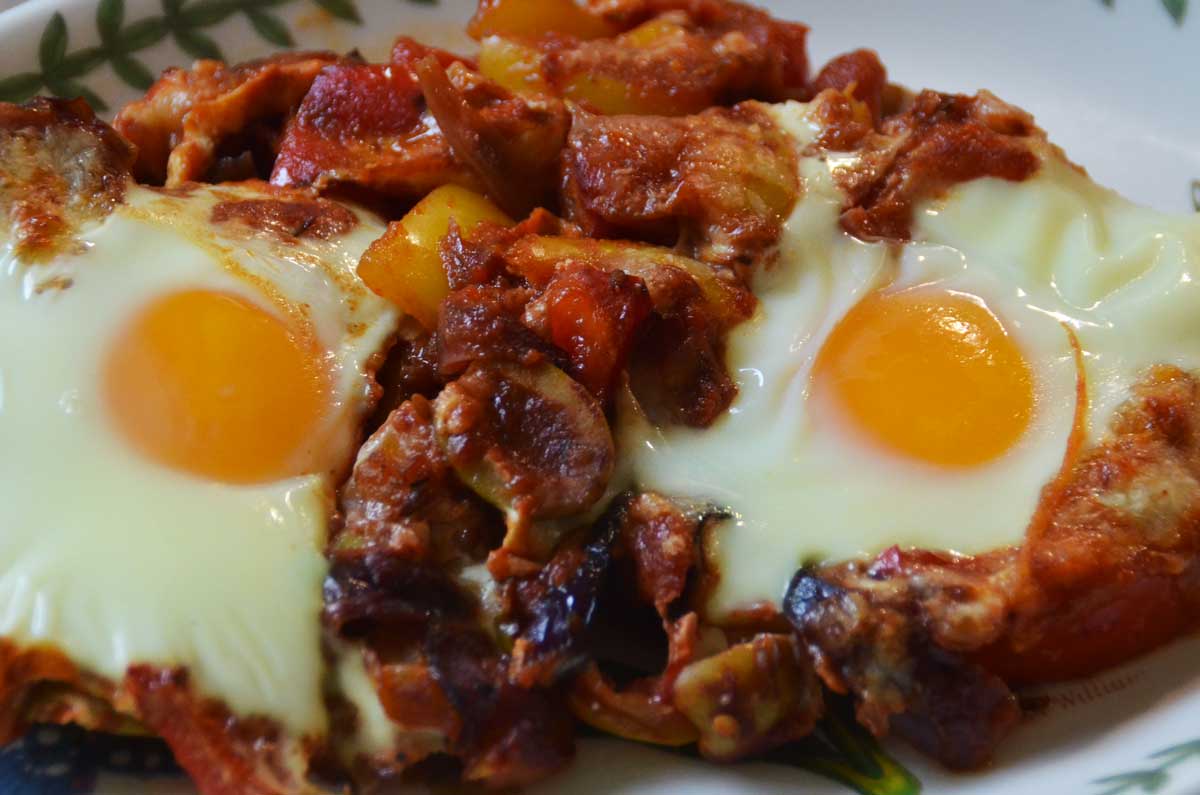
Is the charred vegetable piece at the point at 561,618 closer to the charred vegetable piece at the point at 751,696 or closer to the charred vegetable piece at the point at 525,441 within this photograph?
the charred vegetable piece at the point at 525,441

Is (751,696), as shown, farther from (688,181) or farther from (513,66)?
(513,66)

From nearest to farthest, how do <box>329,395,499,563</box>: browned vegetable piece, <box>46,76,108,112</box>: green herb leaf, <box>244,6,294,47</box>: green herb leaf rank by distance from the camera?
<box>329,395,499,563</box>: browned vegetable piece → <box>46,76,108,112</box>: green herb leaf → <box>244,6,294,47</box>: green herb leaf

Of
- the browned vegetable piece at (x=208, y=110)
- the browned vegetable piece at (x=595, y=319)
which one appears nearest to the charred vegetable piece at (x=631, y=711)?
the browned vegetable piece at (x=595, y=319)

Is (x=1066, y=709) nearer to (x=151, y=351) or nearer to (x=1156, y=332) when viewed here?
(x=1156, y=332)

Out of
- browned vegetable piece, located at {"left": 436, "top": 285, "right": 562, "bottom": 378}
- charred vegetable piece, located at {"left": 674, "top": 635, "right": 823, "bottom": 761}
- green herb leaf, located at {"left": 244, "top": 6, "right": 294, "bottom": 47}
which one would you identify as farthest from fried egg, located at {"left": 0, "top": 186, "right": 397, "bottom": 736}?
green herb leaf, located at {"left": 244, "top": 6, "right": 294, "bottom": 47}

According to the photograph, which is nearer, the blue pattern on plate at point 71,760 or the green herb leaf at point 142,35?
the blue pattern on plate at point 71,760

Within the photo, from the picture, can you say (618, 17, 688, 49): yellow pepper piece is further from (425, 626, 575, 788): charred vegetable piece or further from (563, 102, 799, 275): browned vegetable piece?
(425, 626, 575, 788): charred vegetable piece

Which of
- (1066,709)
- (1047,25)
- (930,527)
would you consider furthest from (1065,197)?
(1047,25)
